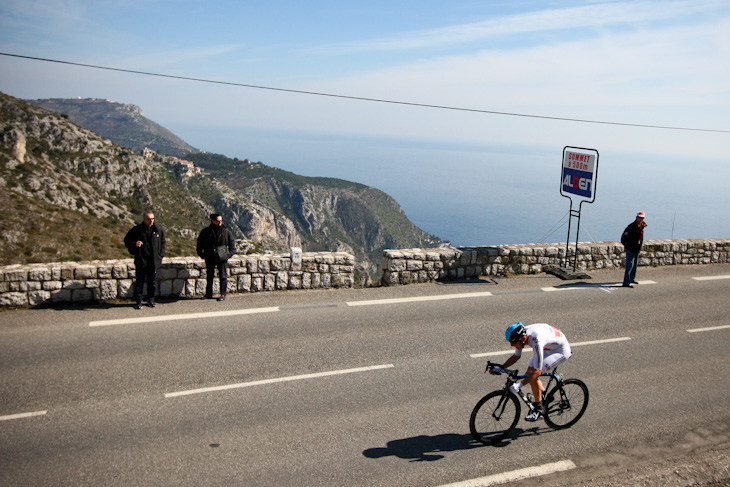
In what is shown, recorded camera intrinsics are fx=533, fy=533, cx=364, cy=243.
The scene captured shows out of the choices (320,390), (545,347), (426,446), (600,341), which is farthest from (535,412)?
(600,341)

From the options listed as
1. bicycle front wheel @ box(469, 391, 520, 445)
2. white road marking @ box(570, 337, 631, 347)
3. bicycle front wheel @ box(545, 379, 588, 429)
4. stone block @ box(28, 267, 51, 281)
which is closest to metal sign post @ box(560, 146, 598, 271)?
white road marking @ box(570, 337, 631, 347)

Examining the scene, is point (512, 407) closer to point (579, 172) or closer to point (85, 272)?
point (85, 272)

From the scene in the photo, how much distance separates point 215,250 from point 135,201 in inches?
2304

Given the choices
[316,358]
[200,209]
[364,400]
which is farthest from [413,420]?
[200,209]

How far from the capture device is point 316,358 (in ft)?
28.8

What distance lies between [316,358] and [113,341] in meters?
3.47

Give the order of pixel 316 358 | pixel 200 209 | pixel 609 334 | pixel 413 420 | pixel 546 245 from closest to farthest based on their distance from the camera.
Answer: pixel 413 420 < pixel 316 358 < pixel 609 334 < pixel 546 245 < pixel 200 209

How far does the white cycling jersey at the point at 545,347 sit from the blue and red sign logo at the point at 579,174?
8.56 metres

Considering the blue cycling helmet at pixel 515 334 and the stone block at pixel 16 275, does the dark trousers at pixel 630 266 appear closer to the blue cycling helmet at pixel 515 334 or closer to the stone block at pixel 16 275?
the blue cycling helmet at pixel 515 334

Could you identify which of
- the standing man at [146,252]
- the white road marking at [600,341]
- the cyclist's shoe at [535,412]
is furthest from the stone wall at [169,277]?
the cyclist's shoe at [535,412]

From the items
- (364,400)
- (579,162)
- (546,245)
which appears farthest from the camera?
(546,245)

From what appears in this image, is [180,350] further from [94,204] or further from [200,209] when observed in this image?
[200,209]

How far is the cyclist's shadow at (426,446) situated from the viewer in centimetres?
622

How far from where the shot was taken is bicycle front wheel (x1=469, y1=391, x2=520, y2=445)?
6574 millimetres
